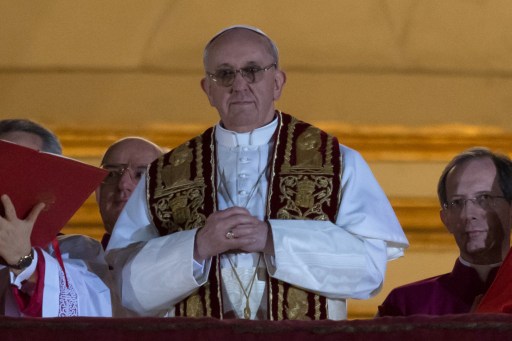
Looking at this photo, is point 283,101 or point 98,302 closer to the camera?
point 98,302

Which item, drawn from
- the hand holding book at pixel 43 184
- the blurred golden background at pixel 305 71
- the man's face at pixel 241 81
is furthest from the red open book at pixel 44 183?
the blurred golden background at pixel 305 71

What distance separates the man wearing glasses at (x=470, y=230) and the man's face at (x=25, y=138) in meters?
1.20

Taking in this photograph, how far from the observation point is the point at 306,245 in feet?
15.1

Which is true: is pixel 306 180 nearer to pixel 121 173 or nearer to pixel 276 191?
pixel 276 191

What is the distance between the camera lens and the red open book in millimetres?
4297

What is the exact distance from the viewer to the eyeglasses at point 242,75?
15.8ft

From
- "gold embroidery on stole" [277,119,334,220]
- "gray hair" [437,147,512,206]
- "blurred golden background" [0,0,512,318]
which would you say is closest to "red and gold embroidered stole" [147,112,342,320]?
"gold embroidery on stole" [277,119,334,220]

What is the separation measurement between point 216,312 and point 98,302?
374 millimetres

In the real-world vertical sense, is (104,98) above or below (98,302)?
above

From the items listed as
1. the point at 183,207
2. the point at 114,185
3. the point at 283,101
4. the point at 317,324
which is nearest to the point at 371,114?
the point at 283,101

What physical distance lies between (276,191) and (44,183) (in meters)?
0.82

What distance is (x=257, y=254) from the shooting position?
477 centimetres

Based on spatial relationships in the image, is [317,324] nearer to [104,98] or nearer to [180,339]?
[180,339]

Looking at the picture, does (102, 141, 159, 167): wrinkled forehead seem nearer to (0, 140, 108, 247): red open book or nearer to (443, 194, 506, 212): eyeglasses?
(0, 140, 108, 247): red open book
